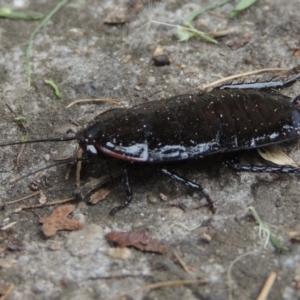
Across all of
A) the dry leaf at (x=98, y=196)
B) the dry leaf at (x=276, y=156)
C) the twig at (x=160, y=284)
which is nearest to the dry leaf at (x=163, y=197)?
the dry leaf at (x=98, y=196)

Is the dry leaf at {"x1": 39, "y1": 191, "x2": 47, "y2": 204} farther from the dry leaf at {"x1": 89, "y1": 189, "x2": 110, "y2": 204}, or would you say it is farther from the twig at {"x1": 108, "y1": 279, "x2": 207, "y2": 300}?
the twig at {"x1": 108, "y1": 279, "x2": 207, "y2": 300}

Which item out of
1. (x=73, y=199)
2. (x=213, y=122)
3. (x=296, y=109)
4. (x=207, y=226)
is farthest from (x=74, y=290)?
(x=296, y=109)

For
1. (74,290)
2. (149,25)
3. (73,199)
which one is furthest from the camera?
(149,25)

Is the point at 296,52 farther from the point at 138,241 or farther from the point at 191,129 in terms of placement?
the point at 138,241

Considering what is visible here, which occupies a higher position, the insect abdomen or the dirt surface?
the insect abdomen

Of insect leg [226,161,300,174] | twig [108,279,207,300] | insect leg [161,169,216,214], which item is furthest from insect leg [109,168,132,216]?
insect leg [226,161,300,174]

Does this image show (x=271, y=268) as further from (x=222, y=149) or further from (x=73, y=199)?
(x=73, y=199)

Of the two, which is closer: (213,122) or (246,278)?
(246,278)

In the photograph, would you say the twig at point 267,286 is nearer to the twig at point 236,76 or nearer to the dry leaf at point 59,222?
the dry leaf at point 59,222
